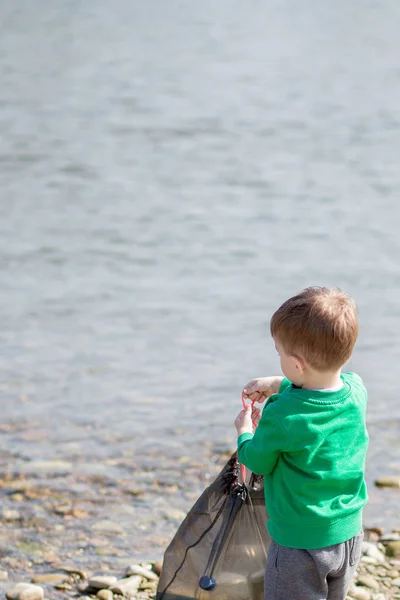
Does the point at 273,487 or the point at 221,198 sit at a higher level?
the point at 273,487

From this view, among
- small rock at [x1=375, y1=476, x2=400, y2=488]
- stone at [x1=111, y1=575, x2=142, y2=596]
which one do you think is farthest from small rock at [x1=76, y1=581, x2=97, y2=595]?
small rock at [x1=375, y1=476, x2=400, y2=488]

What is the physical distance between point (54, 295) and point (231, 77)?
39.8 ft

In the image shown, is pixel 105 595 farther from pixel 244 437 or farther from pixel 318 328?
pixel 318 328

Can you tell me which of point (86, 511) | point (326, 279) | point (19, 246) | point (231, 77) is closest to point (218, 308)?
point (326, 279)

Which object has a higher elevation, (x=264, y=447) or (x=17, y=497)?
(x=264, y=447)

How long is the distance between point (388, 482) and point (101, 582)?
1889 millimetres

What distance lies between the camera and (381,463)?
5.70 meters

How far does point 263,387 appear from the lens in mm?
3188

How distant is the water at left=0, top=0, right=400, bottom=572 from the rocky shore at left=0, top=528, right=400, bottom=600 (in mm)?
608

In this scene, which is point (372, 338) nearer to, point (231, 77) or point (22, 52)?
point (231, 77)

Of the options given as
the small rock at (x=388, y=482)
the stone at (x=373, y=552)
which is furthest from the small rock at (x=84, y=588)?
the small rock at (x=388, y=482)

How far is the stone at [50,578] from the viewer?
431 centimetres

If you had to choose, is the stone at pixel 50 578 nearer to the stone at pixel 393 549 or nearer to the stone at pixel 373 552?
the stone at pixel 373 552

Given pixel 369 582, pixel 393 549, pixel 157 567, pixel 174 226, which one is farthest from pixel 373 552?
pixel 174 226
